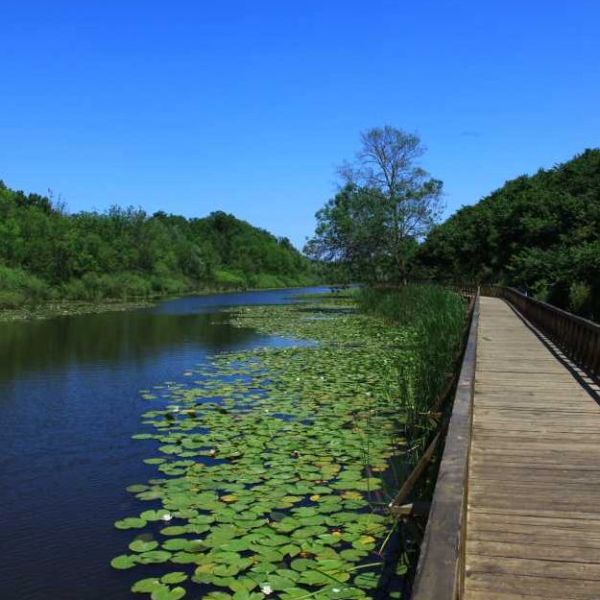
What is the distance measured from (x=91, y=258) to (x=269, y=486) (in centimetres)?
4943

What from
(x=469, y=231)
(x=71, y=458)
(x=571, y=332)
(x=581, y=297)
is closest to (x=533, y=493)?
(x=71, y=458)

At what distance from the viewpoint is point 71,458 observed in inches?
302

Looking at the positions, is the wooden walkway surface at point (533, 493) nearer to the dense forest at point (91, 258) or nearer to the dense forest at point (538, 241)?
the dense forest at point (538, 241)

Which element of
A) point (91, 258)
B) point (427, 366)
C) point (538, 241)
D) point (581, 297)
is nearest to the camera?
point (427, 366)

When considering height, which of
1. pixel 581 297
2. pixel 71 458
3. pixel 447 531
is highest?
pixel 581 297

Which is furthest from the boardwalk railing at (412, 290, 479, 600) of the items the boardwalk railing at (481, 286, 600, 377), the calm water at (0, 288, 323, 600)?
the boardwalk railing at (481, 286, 600, 377)

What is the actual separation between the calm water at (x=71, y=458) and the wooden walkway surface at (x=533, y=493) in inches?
108

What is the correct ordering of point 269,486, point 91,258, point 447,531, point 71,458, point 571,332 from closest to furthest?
point 447,531, point 269,486, point 71,458, point 571,332, point 91,258

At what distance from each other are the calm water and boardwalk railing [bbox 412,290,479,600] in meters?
2.67

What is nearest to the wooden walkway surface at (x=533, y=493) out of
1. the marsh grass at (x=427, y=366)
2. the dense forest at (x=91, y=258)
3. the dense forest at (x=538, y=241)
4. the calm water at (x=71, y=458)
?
the marsh grass at (x=427, y=366)

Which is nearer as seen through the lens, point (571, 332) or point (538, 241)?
point (571, 332)

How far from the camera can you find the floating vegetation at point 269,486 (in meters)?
4.53

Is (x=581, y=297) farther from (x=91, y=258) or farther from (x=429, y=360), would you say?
(x=91, y=258)

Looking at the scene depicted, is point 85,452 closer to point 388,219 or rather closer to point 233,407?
Result: point 233,407
